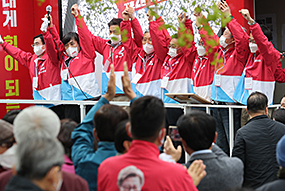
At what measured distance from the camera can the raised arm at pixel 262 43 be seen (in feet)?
15.6

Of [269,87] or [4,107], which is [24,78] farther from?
[269,87]

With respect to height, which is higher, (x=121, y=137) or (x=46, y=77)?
(x=46, y=77)

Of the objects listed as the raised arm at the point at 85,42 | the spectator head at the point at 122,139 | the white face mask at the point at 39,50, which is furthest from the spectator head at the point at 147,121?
the white face mask at the point at 39,50

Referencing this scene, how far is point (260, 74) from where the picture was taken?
5.14 meters

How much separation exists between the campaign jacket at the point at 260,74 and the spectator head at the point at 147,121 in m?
3.30

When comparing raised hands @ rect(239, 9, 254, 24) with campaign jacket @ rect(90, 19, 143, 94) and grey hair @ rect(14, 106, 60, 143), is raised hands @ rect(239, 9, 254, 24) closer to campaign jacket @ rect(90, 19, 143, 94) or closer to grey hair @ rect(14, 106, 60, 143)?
campaign jacket @ rect(90, 19, 143, 94)

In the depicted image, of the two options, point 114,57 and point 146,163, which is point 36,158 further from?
point 114,57

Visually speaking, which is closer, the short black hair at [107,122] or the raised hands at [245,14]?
the short black hair at [107,122]

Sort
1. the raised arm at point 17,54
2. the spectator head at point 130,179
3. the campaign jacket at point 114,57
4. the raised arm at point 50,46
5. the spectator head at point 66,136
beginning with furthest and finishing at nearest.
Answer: the raised arm at point 17,54, the campaign jacket at point 114,57, the raised arm at point 50,46, the spectator head at point 66,136, the spectator head at point 130,179

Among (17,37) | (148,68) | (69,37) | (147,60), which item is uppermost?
(17,37)

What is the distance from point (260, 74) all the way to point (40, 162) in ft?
13.8

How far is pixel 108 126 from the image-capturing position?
2.30m

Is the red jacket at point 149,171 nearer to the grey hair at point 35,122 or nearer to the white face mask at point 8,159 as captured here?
the grey hair at point 35,122

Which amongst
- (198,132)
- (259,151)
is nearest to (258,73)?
(259,151)
